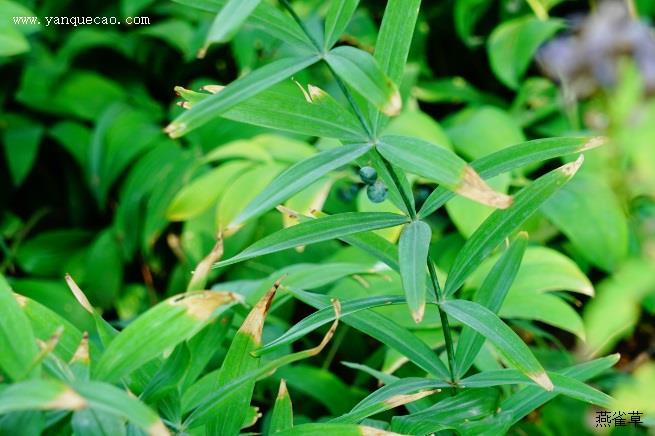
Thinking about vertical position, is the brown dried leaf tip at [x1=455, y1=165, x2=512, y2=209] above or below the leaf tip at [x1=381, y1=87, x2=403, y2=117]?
below

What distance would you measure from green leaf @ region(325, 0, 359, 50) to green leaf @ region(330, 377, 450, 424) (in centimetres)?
23

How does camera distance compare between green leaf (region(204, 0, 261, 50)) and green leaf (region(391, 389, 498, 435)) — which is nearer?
green leaf (region(204, 0, 261, 50))

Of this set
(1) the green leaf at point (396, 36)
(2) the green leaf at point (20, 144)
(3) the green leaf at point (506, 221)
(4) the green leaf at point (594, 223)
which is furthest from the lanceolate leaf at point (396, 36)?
→ (2) the green leaf at point (20, 144)

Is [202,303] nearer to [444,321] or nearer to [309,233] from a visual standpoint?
[309,233]

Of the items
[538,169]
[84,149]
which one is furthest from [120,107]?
[538,169]

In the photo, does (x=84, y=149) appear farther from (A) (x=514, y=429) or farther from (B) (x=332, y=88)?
(A) (x=514, y=429)

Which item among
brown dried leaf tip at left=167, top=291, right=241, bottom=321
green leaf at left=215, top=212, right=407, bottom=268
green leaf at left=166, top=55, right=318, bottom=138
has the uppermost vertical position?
green leaf at left=166, top=55, right=318, bottom=138

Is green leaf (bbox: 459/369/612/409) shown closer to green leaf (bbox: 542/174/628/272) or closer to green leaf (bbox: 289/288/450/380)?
green leaf (bbox: 289/288/450/380)

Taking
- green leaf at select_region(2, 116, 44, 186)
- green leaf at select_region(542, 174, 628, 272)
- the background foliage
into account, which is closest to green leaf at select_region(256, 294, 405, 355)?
the background foliage

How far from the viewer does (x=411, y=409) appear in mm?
742

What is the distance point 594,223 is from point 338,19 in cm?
67

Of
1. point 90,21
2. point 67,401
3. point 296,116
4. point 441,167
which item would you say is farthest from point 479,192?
point 90,21

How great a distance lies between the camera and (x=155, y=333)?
0.50 m

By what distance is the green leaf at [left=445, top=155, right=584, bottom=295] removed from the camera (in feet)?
1.94
